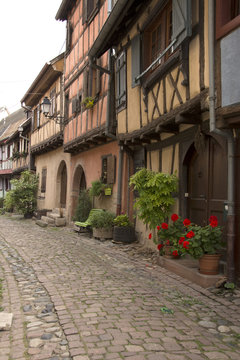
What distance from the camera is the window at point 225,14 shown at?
184 inches

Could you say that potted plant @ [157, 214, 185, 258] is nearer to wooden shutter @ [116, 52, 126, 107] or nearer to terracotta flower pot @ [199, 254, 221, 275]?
terracotta flower pot @ [199, 254, 221, 275]

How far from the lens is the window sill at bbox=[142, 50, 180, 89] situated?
585cm

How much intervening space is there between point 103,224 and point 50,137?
804 centimetres

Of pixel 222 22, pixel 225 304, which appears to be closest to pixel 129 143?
pixel 222 22

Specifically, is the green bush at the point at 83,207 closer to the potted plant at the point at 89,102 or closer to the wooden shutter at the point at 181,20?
the potted plant at the point at 89,102

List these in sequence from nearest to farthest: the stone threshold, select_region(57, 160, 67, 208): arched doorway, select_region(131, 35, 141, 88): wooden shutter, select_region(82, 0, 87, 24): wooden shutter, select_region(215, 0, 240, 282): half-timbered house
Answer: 1. select_region(215, 0, 240, 282): half-timbered house
2. the stone threshold
3. select_region(131, 35, 141, 88): wooden shutter
4. select_region(82, 0, 87, 24): wooden shutter
5. select_region(57, 160, 67, 208): arched doorway

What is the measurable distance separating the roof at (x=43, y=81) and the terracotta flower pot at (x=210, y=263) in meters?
12.1

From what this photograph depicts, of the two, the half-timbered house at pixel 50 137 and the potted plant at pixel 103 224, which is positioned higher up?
the half-timbered house at pixel 50 137

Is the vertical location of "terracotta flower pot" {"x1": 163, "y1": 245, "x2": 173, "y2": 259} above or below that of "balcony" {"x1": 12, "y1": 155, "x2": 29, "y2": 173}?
below

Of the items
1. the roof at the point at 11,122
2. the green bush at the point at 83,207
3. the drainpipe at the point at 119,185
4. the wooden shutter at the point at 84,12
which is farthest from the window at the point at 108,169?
the roof at the point at 11,122

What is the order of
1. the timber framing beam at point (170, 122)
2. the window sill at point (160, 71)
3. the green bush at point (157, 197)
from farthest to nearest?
1. the green bush at point (157, 197)
2. the window sill at point (160, 71)
3. the timber framing beam at point (170, 122)

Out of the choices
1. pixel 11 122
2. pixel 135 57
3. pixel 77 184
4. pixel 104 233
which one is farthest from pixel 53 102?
pixel 11 122

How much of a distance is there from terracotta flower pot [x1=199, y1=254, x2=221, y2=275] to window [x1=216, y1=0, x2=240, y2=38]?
2929 millimetres

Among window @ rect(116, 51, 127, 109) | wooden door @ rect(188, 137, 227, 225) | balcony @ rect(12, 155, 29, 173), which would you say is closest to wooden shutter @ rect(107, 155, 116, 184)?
window @ rect(116, 51, 127, 109)
